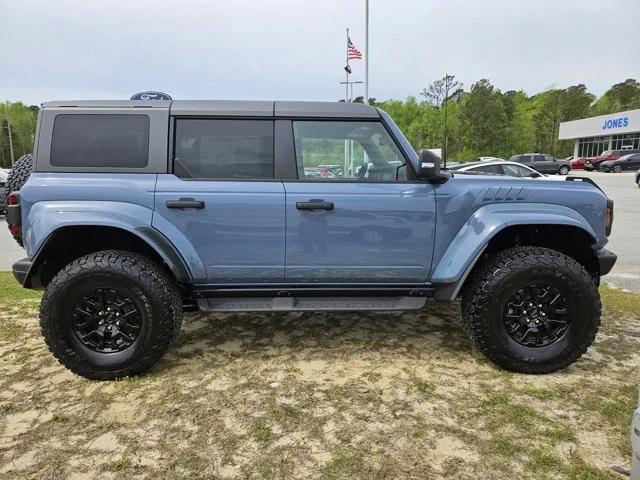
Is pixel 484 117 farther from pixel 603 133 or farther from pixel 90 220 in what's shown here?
pixel 90 220

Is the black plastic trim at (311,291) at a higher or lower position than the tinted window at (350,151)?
lower

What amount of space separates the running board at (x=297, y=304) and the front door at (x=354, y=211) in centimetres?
16

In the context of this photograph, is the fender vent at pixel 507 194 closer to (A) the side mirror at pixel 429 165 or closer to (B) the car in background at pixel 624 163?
(A) the side mirror at pixel 429 165

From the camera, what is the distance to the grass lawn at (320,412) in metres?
2.31

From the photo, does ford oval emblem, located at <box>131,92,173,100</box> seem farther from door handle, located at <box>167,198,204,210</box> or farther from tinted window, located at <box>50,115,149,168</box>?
door handle, located at <box>167,198,204,210</box>

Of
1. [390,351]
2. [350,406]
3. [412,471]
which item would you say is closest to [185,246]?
[350,406]

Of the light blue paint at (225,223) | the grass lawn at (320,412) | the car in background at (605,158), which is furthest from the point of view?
the car in background at (605,158)

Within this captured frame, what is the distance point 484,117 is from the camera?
49656 mm

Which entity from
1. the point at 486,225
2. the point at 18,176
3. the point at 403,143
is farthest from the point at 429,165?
the point at 18,176

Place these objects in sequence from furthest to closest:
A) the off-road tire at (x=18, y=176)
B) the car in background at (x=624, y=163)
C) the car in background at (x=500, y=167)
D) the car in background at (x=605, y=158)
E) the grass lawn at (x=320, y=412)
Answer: the car in background at (x=605, y=158)
the car in background at (x=624, y=163)
the car in background at (x=500, y=167)
the off-road tire at (x=18, y=176)
the grass lawn at (x=320, y=412)

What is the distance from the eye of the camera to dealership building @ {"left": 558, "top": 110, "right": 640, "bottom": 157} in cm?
4408

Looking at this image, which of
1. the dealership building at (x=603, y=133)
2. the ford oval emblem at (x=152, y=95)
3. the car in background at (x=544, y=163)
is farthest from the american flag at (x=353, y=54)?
the dealership building at (x=603, y=133)

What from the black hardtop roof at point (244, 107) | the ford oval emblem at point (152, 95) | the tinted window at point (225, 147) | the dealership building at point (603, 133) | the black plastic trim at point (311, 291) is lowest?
the black plastic trim at point (311, 291)

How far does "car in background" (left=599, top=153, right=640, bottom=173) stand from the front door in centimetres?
3757
